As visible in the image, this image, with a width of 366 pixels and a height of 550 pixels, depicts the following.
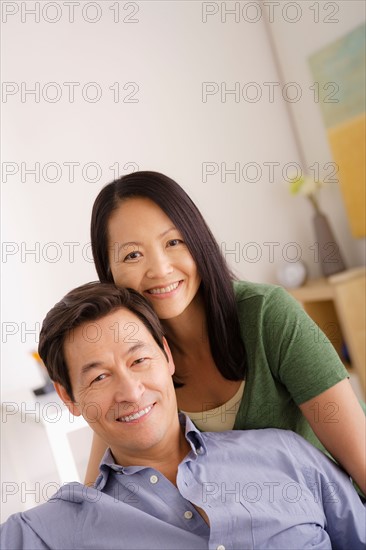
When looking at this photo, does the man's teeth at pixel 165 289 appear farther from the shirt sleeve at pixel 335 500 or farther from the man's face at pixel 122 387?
the shirt sleeve at pixel 335 500

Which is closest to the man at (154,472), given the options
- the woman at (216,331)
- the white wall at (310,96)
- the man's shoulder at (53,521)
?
the man's shoulder at (53,521)

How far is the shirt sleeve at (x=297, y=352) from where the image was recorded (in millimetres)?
1502

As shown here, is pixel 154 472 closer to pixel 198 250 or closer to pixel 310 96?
pixel 198 250

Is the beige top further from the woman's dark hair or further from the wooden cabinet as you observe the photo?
the wooden cabinet

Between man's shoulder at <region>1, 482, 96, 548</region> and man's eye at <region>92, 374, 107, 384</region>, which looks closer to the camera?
man's shoulder at <region>1, 482, 96, 548</region>

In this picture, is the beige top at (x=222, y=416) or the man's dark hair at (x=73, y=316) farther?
the beige top at (x=222, y=416)

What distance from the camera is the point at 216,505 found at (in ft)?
4.14

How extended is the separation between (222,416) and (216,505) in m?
0.39

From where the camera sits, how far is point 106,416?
1301 millimetres

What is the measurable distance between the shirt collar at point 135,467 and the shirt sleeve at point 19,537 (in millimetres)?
175

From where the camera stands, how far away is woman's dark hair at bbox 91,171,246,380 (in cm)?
157

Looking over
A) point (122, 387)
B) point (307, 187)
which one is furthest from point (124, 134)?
point (122, 387)

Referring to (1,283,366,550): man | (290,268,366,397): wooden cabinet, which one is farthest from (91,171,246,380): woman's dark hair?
(290,268,366,397): wooden cabinet

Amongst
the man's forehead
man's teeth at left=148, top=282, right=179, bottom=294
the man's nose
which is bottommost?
the man's nose
